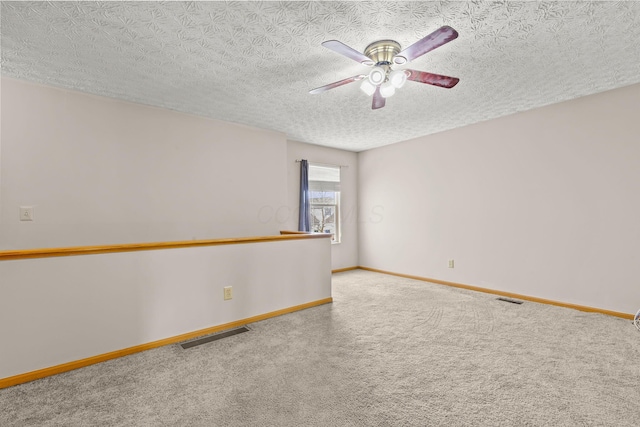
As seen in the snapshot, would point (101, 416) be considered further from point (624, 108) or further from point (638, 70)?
point (624, 108)

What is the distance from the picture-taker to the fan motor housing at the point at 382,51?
87.7 inches

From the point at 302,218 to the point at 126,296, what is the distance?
9.80 ft

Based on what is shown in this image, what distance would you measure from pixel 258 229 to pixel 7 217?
268cm

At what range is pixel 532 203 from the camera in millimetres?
3842

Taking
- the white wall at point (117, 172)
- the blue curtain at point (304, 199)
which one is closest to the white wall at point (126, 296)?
the white wall at point (117, 172)

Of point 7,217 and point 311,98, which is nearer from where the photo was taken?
point 7,217

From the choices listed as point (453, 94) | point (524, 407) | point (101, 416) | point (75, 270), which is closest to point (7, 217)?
point (75, 270)

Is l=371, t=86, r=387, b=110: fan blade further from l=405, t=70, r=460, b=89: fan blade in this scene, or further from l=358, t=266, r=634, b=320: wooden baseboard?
l=358, t=266, r=634, b=320: wooden baseboard

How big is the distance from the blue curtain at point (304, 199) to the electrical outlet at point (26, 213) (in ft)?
10.9

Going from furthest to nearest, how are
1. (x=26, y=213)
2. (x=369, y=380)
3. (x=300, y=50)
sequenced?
1. (x=26, y=213)
2. (x=300, y=50)
3. (x=369, y=380)

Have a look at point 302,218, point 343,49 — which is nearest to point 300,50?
point 343,49

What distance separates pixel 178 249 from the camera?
108 inches

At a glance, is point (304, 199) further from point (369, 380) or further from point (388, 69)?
point (369, 380)

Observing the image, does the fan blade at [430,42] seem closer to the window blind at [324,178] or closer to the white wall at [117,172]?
the white wall at [117,172]
